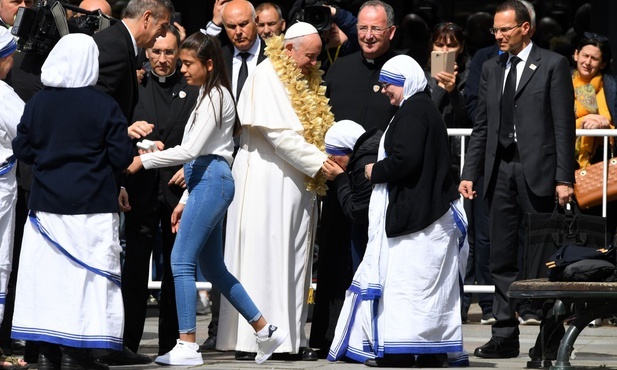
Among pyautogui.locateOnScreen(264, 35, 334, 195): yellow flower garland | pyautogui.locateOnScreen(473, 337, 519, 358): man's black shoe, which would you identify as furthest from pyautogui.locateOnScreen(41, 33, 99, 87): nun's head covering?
pyautogui.locateOnScreen(473, 337, 519, 358): man's black shoe

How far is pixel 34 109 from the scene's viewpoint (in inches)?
279

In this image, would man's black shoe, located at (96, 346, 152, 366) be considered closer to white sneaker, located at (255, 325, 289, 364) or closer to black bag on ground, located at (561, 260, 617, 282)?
white sneaker, located at (255, 325, 289, 364)

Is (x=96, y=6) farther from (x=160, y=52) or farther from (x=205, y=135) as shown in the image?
(x=205, y=135)

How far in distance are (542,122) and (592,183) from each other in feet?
5.11

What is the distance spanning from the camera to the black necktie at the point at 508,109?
8.66m

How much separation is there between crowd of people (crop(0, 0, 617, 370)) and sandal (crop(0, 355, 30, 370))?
1.0 inches

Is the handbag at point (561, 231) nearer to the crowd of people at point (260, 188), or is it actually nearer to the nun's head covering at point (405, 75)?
the crowd of people at point (260, 188)

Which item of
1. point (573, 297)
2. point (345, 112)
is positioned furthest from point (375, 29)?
point (573, 297)

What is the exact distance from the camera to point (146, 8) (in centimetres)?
789

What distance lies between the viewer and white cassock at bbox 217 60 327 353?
8.33 metres

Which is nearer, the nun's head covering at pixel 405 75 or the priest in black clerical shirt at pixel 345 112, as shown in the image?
the nun's head covering at pixel 405 75

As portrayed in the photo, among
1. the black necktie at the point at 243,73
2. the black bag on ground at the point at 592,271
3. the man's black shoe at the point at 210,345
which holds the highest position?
the black necktie at the point at 243,73

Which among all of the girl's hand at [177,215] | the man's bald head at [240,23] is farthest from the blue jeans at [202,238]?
the man's bald head at [240,23]

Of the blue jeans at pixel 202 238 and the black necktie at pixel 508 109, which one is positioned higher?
the black necktie at pixel 508 109
